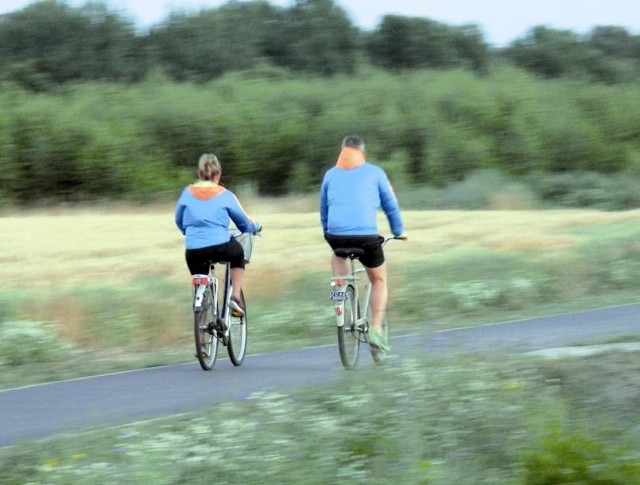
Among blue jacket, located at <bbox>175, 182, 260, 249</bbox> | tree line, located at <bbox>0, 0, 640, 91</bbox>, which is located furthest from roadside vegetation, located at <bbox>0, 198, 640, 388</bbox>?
tree line, located at <bbox>0, 0, 640, 91</bbox>

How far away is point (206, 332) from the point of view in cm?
1090

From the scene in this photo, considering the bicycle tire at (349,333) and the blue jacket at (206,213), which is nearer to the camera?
the bicycle tire at (349,333)

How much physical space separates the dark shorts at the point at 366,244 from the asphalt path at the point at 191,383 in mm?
732

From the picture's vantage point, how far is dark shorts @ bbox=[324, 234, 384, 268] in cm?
1030

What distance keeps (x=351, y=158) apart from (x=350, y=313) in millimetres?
1244

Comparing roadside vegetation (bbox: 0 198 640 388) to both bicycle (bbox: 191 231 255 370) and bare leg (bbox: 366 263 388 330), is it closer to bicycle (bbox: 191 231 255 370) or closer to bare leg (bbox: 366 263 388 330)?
bicycle (bbox: 191 231 255 370)

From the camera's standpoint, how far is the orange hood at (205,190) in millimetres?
10812

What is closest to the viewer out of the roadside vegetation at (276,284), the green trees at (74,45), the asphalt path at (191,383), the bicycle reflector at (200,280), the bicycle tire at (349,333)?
the asphalt path at (191,383)

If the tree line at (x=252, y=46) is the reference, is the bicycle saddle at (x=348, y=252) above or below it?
below

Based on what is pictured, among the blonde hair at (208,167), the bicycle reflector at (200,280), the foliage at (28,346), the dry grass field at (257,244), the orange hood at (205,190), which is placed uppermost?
the blonde hair at (208,167)

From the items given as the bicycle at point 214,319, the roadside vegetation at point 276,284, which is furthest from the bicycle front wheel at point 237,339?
the roadside vegetation at point 276,284

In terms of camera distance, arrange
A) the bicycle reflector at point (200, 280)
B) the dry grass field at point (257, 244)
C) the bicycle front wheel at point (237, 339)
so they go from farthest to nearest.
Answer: the dry grass field at point (257, 244)
the bicycle front wheel at point (237, 339)
the bicycle reflector at point (200, 280)

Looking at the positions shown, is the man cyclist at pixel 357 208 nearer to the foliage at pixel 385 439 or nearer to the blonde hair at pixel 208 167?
the blonde hair at pixel 208 167

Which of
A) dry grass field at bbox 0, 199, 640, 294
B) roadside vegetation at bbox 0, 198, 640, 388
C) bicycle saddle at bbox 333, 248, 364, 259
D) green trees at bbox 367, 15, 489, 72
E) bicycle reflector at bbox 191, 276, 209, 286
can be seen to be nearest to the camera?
bicycle saddle at bbox 333, 248, 364, 259
